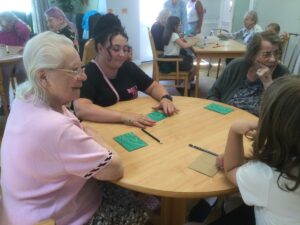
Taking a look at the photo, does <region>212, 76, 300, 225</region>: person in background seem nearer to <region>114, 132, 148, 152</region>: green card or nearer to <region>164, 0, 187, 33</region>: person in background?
<region>114, 132, 148, 152</region>: green card

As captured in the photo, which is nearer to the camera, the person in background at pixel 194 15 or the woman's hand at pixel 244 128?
the woman's hand at pixel 244 128

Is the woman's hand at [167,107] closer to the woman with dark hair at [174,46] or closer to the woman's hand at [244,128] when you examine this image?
the woman's hand at [244,128]

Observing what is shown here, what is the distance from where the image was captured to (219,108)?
164 cm

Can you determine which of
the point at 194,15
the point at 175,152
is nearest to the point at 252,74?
the point at 175,152

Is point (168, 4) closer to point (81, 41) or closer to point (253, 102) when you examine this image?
point (81, 41)

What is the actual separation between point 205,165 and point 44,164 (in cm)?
59

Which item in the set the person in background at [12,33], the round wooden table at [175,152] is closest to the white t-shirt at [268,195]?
the round wooden table at [175,152]

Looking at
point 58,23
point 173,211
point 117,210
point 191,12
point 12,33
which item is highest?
point 191,12

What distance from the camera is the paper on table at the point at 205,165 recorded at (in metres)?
1.05

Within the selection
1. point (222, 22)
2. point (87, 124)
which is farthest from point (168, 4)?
point (87, 124)

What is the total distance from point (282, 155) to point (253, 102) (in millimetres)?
1211

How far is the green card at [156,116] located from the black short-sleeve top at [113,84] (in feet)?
1.01

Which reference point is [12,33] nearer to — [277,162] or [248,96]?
[248,96]

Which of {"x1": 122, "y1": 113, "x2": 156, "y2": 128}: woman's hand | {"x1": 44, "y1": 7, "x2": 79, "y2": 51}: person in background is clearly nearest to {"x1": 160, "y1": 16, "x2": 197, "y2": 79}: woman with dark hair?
{"x1": 44, "y1": 7, "x2": 79, "y2": 51}: person in background
